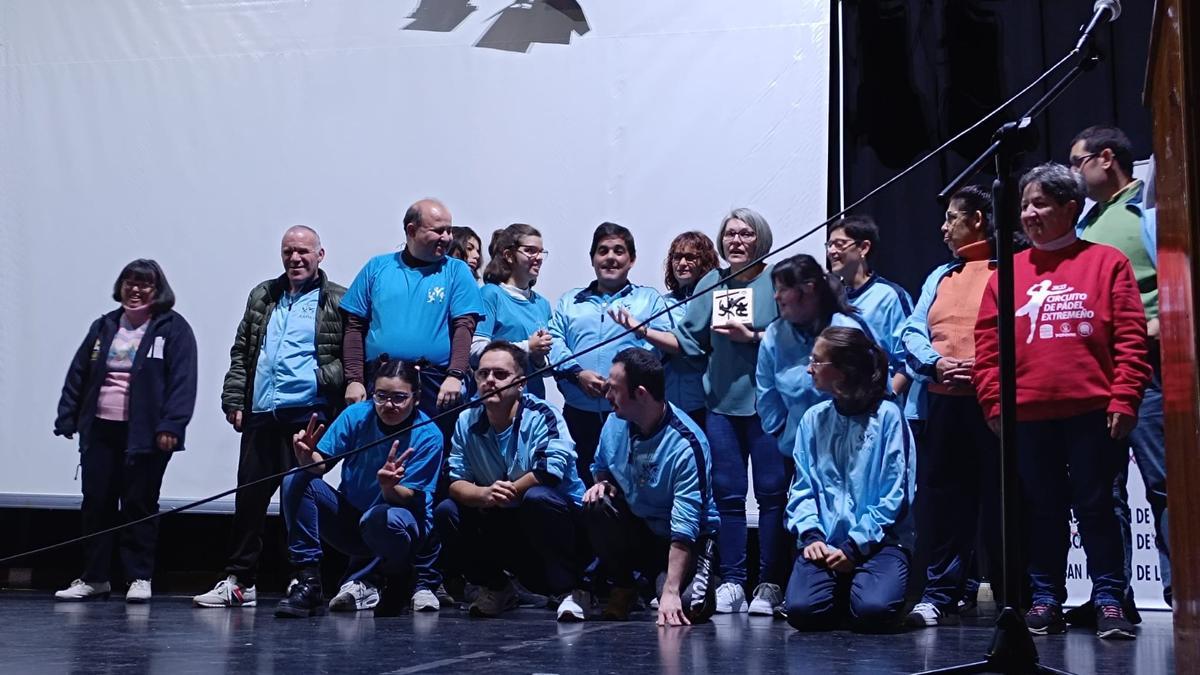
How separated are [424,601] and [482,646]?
1055 mm

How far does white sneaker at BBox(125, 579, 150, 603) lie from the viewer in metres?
4.30

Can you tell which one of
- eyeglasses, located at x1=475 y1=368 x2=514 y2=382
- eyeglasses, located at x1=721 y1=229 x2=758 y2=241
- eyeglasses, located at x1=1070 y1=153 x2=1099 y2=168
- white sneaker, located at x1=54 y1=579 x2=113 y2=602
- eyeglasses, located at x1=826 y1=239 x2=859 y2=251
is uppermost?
eyeglasses, located at x1=1070 y1=153 x2=1099 y2=168

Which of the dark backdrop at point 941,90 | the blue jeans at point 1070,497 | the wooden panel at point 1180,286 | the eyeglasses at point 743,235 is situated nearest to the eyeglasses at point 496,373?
the eyeglasses at point 743,235

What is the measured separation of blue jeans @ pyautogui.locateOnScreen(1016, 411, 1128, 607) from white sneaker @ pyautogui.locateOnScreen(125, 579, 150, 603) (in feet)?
9.35

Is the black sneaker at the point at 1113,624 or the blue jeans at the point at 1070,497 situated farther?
the blue jeans at the point at 1070,497

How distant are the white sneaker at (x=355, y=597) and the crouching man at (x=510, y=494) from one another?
0.95 feet

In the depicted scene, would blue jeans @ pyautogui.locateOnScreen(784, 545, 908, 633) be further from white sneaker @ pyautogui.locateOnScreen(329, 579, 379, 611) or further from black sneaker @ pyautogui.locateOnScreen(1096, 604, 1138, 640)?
white sneaker @ pyautogui.locateOnScreen(329, 579, 379, 611)

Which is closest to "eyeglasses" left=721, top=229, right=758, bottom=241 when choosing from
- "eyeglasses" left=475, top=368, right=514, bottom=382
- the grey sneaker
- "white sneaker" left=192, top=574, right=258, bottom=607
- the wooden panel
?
"eyeglasses" left=475, top=368, right=514, bottom=382

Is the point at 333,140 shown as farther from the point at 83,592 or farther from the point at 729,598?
the point at 729,598

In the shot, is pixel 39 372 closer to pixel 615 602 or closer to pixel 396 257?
pixel 396 257

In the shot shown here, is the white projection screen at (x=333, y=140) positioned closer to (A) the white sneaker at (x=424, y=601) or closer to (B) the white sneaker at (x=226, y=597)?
(B) the white sneaker at (x=226, y=597)

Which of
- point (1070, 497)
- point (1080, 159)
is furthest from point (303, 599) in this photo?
point (1080, 159)

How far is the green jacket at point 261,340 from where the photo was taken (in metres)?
4.45

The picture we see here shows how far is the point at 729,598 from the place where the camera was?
391 cm
